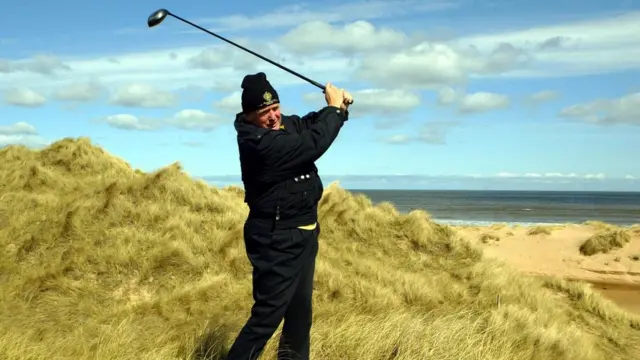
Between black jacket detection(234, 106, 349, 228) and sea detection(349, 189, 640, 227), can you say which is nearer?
black jacket detection(234, 106, 349, 228)

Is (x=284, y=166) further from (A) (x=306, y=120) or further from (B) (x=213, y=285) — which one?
(B) (x=213, y=285)

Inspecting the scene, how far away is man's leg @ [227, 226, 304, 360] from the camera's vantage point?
3.58 m

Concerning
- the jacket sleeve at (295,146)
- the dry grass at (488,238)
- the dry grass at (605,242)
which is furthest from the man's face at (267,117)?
the dry grass at (488,238)

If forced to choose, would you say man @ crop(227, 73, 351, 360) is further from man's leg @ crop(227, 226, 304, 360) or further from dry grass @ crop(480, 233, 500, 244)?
dry grass @ crop(480, 233, 500, 244)

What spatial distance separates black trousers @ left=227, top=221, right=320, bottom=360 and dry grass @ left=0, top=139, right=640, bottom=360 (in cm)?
88

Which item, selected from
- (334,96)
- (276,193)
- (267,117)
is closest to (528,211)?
(334,96)

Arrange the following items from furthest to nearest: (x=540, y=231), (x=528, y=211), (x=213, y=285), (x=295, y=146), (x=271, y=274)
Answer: (x=528, y=211), (x=540, y=231), (x=213, y=285), (x=271, y=274), (x=295, y=146)

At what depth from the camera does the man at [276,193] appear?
350 centimetres

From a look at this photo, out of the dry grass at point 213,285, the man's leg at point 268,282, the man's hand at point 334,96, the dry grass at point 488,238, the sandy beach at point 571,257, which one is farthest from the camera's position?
the dry grass at point 488,238

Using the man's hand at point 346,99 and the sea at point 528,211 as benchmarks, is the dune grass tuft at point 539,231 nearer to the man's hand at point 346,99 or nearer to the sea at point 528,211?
the sea at point 528,211

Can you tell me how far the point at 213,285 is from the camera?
7383 mm

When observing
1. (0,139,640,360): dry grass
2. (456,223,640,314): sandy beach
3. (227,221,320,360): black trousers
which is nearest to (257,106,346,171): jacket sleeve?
(227,221,320,360): black trousers

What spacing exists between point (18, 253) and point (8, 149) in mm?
6814

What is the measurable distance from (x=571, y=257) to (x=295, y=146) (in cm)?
1306
